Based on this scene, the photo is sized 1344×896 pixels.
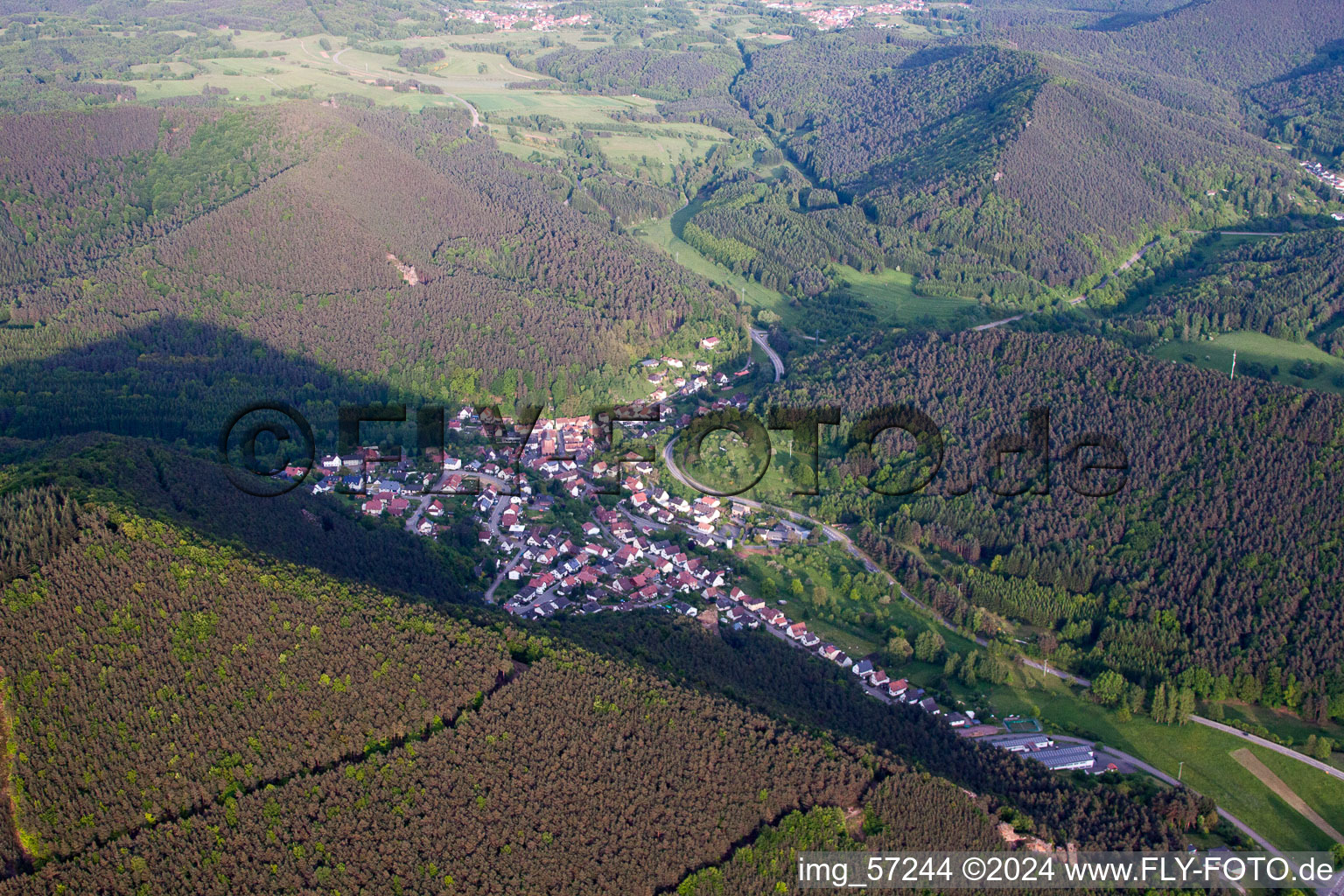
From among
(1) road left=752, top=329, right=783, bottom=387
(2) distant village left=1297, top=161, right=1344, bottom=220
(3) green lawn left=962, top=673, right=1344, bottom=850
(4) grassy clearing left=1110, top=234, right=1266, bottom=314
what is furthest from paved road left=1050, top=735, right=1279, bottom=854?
(2) distant village left=1297, top=161, right=1344, bottom=220

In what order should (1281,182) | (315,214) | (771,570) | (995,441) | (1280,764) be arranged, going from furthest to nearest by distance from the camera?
(1281,182), (315,214), (995,441), (771,570), (1280,764)

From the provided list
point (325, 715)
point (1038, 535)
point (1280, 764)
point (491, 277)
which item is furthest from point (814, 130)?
point (325, 715)

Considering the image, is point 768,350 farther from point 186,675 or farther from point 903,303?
point 186,675

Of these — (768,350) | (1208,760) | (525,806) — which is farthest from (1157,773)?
(768,350)

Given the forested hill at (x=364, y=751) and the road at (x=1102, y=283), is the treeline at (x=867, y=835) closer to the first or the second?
the forested hill at (x=364, y=751)

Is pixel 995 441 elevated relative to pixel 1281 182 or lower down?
lower down

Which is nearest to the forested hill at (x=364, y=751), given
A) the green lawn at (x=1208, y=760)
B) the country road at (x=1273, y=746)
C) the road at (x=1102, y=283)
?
the green lawn at (x=1208, y=760)

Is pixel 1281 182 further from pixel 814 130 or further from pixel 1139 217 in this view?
pixel 814 130

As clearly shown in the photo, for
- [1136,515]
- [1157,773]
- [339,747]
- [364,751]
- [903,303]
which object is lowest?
[1157,773]

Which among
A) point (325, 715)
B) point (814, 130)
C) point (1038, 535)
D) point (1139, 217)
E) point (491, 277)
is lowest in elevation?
point (325, 715)
